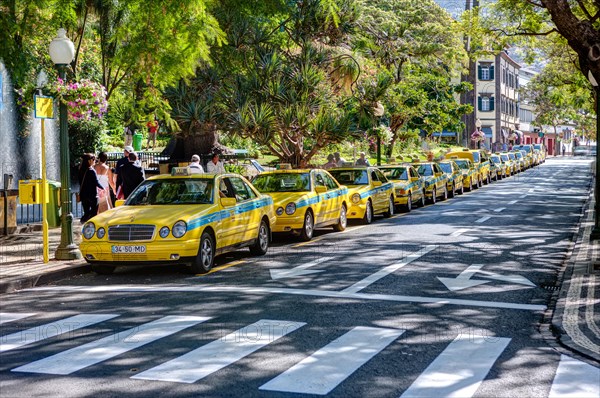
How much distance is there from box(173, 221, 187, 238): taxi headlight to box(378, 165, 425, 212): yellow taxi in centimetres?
1377

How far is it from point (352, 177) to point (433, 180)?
8.38 metres

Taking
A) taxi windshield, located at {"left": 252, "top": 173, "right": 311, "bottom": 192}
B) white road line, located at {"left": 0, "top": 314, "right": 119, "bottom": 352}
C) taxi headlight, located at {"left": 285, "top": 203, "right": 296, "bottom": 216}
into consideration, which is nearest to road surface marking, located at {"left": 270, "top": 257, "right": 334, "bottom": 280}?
white road line, located at {"left": 0, "top": 314, "right": 119, "bottom": 352}

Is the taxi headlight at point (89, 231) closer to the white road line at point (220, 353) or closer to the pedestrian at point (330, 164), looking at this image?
the white road line at point (220, 353)

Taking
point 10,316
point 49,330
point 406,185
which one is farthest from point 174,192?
point 406,185

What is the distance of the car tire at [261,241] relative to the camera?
1418 centimetres

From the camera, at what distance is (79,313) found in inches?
356

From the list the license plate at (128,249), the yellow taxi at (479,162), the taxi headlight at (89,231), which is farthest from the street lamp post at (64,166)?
the yellow taxi at (479,162)

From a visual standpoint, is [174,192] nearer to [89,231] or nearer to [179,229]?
[179,229]

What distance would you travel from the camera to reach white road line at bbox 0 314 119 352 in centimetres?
750

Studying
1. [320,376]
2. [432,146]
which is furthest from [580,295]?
[432,146]

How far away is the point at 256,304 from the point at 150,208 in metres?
3.85

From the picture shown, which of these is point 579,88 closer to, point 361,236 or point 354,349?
point 361,236

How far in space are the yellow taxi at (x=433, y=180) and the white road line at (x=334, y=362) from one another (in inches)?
821

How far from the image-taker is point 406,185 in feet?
82.5
